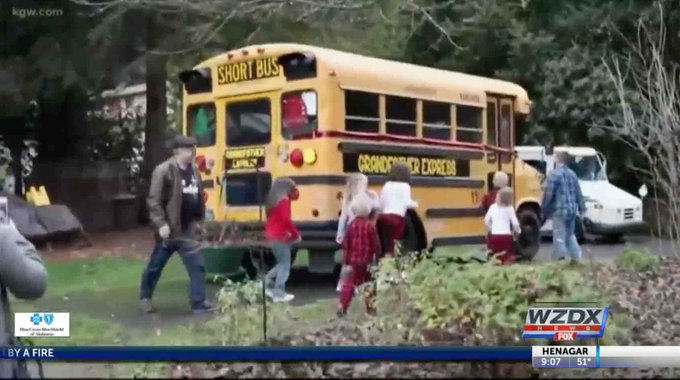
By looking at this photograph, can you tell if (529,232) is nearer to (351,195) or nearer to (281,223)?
(351,195)

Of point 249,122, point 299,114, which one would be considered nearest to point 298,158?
point 299,114

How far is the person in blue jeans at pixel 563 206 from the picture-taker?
16.8 feet

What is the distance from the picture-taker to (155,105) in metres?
5.17

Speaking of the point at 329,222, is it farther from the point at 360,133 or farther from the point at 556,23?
the point at 556,23

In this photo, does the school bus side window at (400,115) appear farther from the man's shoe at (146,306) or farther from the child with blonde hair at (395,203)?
the man's shoe at (146,306)

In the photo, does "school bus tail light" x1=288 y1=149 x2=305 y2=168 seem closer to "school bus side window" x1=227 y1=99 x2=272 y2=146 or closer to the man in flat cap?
"school bus side window" x1=227 y1=99 x2=272 y2=146

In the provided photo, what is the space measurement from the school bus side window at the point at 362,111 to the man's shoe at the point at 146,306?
1.25 m

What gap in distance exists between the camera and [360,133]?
5023 mm

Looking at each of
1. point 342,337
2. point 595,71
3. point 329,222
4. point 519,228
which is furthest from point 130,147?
point 595,71

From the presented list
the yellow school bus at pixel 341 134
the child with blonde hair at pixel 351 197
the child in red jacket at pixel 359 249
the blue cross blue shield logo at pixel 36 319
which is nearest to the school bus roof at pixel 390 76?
the yellow school bus at pixel 341 134

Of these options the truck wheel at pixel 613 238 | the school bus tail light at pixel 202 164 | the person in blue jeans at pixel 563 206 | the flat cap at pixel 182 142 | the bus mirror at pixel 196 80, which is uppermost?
the bus mirror at pixel 196 80

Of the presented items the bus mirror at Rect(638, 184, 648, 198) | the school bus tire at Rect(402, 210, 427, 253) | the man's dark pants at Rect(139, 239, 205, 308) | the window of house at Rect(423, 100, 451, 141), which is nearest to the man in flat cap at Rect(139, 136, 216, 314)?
the man's dark pants at Rect(139, 239, 205, 308)

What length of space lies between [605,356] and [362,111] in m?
1.59

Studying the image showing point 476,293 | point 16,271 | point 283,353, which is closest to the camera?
point 16,271
